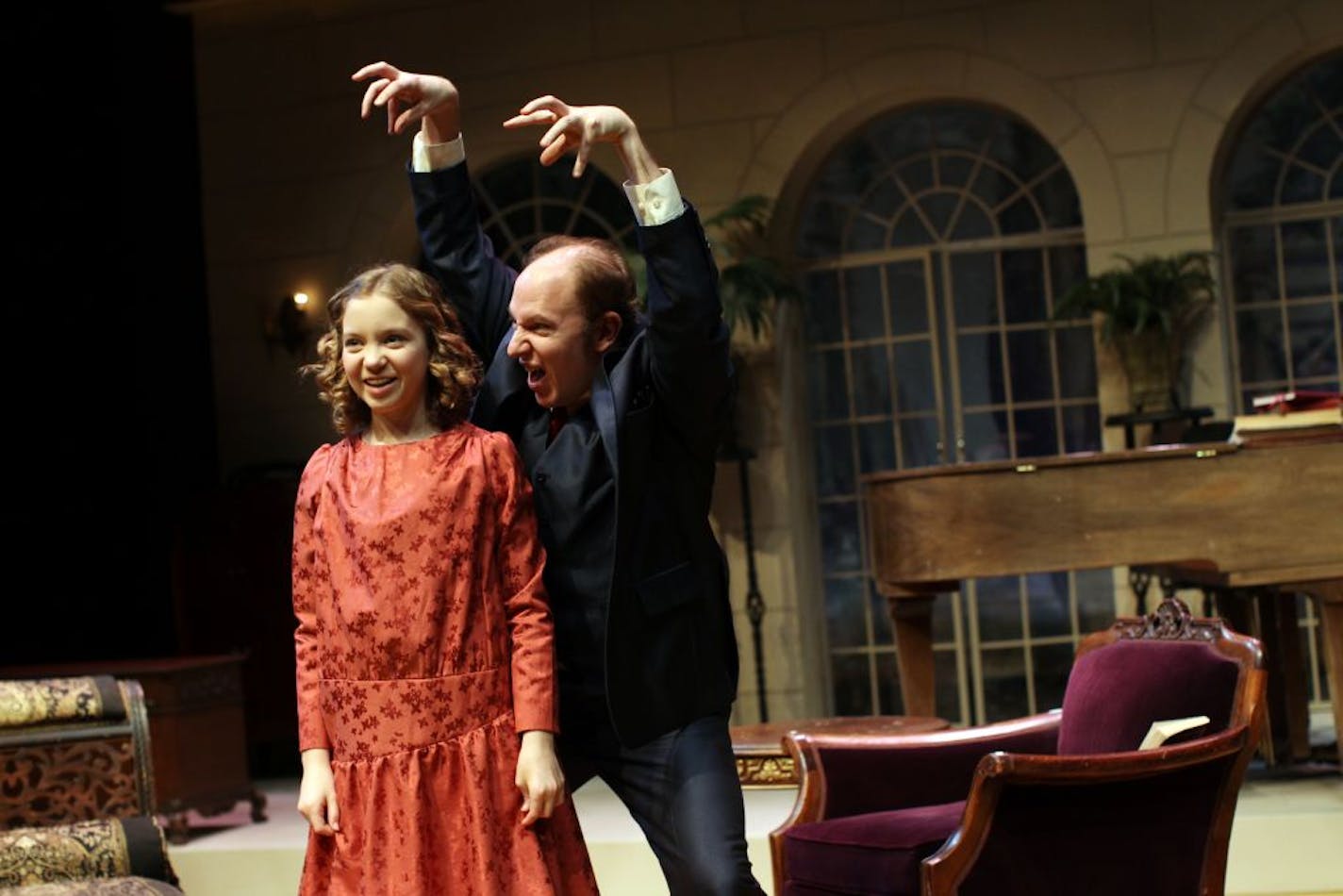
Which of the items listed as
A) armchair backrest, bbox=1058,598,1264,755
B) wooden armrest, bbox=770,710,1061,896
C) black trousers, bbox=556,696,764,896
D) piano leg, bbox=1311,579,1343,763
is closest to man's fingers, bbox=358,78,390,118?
black trousers, bbox=556,696,764,896

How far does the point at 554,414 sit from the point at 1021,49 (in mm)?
5425

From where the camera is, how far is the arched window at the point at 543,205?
26.8 feet

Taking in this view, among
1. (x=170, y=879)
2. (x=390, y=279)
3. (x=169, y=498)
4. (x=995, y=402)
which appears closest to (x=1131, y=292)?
(x=995, y=402)

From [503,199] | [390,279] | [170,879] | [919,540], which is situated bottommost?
[170,879]

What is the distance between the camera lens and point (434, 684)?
237 cm

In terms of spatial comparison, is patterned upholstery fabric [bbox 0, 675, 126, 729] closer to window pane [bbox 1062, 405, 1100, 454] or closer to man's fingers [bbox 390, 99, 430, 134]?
man's fingers [bbox 390, 99, 430, 134]

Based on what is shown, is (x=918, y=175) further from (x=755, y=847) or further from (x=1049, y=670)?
(x=755, y=847)

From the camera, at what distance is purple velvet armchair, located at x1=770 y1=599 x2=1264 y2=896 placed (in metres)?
3.19

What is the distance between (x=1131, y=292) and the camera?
710 centimetres

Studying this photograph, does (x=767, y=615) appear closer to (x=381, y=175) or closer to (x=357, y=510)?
(x=381, y=175)

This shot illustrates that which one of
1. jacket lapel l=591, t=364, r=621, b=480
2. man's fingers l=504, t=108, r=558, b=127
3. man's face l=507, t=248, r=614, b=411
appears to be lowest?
jacket lapel l=591, t=364, r=621, b=480

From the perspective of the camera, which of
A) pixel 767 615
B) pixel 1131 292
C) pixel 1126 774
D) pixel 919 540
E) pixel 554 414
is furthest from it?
pixel 767 615

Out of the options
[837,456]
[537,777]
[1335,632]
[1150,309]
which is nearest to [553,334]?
[537,777]

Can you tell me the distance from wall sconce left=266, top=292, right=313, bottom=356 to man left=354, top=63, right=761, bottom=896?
581 cm
